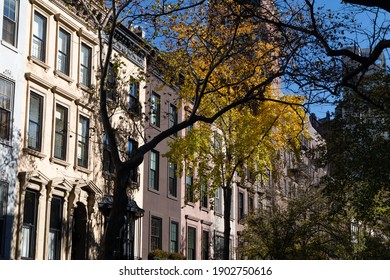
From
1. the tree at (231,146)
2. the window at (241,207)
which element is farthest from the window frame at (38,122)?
the window at (241,207)

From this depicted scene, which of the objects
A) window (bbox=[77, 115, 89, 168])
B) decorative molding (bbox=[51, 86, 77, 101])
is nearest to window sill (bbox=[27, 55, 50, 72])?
decorative molding (bbox=[51, 86, 77, 101])

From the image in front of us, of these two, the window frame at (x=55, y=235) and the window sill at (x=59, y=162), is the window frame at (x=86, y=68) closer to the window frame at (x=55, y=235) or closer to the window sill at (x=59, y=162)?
the window sill at (x=59, y=162)

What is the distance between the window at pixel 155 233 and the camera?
3756 cm

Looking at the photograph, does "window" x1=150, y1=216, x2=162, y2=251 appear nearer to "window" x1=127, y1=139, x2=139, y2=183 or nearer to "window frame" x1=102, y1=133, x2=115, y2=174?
"window" x1=127, y1=139, x2=139, y2=183

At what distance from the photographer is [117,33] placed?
3572 centimetres

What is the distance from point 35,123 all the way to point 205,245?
18400 millimetres

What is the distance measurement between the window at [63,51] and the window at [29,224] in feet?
19.1

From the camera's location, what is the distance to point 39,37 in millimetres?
29500

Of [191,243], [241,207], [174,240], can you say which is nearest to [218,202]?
[241,207]

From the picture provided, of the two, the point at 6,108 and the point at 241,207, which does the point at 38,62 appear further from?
the point at 241,207

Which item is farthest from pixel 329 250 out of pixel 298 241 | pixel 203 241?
pixel 203 241

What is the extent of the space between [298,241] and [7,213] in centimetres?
1646

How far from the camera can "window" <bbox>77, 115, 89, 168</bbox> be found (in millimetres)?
31969

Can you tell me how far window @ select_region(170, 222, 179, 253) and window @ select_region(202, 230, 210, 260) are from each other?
3.87m
